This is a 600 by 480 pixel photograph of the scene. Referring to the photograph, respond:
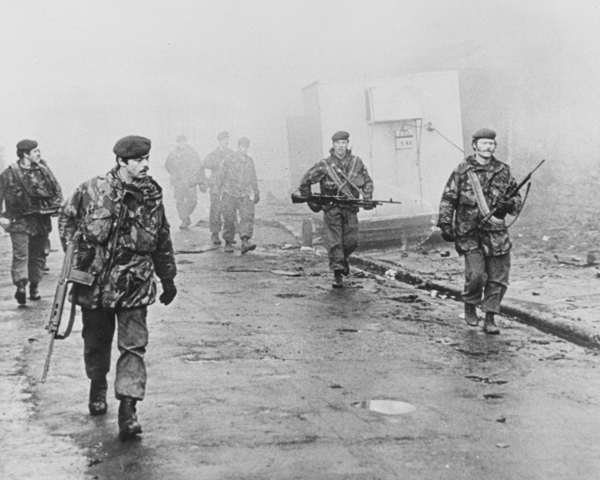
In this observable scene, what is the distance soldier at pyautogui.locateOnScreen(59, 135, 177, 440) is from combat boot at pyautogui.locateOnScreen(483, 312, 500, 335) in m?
3.49

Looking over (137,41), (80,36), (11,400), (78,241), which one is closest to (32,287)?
(11,400)

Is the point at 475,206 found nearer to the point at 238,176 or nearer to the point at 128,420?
the point at 128,420

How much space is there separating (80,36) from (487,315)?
33611mm

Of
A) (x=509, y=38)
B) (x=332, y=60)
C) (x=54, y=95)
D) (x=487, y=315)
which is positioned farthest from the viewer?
(x=54, y=95)

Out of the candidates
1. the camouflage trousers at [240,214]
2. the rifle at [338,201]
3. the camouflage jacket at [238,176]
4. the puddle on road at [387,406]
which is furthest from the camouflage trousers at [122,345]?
the camouflage jacket at [238,176]

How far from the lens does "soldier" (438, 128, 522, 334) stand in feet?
23.7

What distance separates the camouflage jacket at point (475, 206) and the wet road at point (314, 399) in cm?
77

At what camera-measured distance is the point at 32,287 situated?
900 cm

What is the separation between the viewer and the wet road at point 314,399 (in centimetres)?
418

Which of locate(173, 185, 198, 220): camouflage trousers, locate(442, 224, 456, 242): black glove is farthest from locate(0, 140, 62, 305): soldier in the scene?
locate(173, 185, 198, 220): camouflage trousers

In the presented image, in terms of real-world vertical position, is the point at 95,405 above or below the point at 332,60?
below

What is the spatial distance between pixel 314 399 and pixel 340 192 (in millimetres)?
4816

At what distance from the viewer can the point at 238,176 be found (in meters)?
13.6

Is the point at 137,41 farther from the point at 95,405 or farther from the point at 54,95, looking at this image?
the point at 95,405
